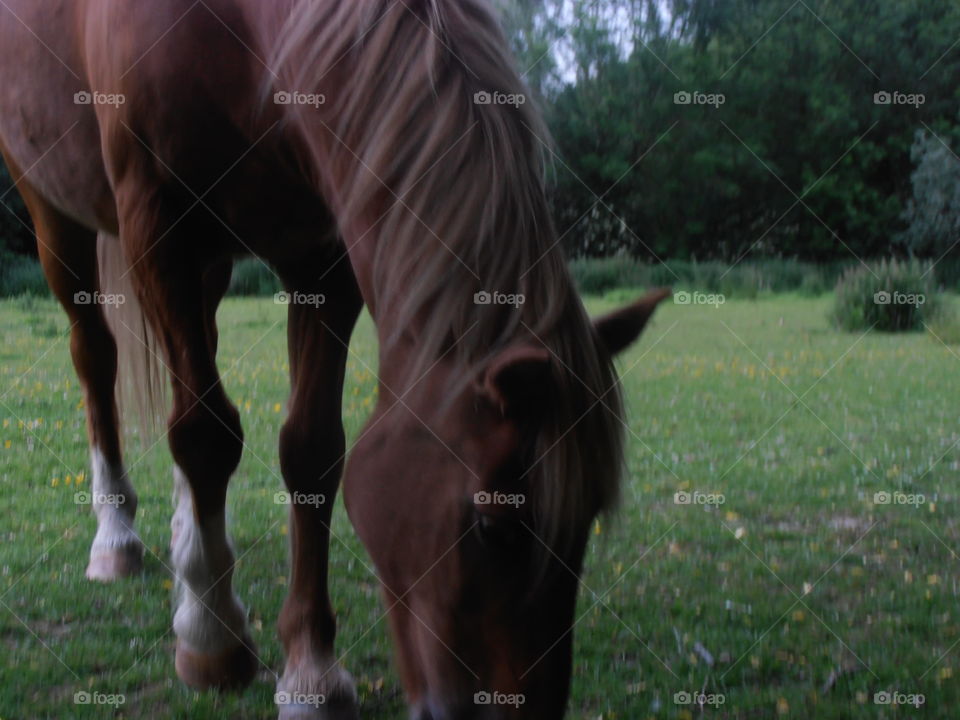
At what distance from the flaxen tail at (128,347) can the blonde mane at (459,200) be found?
5.78 feet

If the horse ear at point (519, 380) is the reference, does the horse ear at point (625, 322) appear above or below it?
above

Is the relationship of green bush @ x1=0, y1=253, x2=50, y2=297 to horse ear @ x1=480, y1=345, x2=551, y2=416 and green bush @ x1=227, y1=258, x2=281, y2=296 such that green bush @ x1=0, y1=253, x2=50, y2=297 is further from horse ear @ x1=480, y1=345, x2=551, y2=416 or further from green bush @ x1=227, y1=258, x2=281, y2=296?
horse ear @ x1=480, y1=345, x2=551, y2=416

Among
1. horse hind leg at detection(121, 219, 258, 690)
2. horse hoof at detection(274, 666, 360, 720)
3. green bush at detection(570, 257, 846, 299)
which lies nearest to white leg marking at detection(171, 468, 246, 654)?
horse hind leg at detection(121, 219, 258, 690)

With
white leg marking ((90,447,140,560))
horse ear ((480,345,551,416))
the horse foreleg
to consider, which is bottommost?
white leg marking ((90,447,140,560))

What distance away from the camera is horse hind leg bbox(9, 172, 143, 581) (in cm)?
335

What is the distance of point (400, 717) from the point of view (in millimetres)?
2312

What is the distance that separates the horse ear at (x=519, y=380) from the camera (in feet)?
4.00

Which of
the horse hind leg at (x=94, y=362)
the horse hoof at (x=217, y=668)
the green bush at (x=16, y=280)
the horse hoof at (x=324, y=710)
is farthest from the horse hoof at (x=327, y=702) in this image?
the green bush at (x=16, y=280)

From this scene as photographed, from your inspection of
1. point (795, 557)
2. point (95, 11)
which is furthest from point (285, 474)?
point (795, 557)

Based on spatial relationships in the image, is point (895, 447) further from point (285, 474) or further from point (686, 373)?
point (285, 474)

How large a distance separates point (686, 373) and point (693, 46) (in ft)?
17.5

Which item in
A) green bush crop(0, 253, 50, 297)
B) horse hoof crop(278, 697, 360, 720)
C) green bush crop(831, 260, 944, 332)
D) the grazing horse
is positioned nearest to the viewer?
the grazing horse

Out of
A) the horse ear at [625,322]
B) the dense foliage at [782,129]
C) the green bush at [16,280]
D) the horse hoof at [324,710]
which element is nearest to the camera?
the horse ear at [625,322]

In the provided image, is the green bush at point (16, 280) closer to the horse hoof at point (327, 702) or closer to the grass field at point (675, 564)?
the grass field at point (675, 564)
